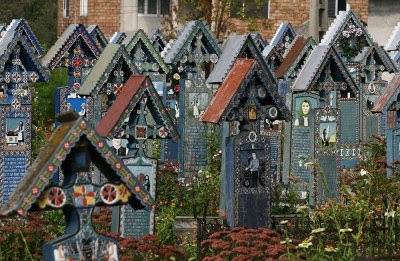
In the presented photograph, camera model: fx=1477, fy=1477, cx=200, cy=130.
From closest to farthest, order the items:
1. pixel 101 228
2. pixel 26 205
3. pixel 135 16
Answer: pixel 26 205 → pixel 101 228 → pixel 135 16

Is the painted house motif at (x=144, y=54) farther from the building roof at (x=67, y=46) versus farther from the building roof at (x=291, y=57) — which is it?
the building roof at (x=291, y=57)

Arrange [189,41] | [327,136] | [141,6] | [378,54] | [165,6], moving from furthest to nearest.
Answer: [165,6]
[141,6]
[378,54]
[189,41]
[327,136]

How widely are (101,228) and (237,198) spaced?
135cm

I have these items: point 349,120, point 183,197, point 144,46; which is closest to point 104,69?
point 183,197

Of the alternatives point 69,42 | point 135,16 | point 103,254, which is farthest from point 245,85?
point 135,16

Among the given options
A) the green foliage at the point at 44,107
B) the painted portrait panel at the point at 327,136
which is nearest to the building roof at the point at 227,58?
the painted portrait panel at the point at 327,136

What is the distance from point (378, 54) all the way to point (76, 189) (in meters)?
15.0

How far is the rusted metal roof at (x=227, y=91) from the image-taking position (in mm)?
14391

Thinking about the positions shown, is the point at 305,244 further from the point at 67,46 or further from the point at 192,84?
the point at 67,46

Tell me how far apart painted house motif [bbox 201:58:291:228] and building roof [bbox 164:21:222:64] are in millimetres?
5291

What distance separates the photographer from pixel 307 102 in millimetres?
20312

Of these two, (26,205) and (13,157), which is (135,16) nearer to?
(13,157)

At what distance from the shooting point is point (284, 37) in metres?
25.3

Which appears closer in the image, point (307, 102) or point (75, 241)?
point (75, 241)
